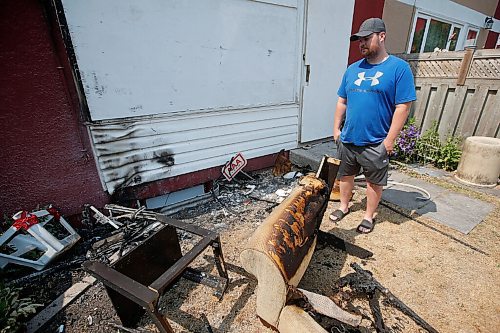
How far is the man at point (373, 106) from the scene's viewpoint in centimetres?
221

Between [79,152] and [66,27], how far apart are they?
1316 millimetres

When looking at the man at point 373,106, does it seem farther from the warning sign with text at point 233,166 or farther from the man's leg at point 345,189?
the warning sign with text at point 233,166

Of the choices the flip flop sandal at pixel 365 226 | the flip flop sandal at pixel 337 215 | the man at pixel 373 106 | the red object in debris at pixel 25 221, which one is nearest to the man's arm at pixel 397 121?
the man at pixel 373 106

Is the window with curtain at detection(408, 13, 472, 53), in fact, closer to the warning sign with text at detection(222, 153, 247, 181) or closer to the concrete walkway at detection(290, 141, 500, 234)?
the concrete walkway at detection(290, 141, 500, 234)

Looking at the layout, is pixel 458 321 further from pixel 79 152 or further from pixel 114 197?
pixel 79 152

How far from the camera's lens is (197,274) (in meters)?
2.21

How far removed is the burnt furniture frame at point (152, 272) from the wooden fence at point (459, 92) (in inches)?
204

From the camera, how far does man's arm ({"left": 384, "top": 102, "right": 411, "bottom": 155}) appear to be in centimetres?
222

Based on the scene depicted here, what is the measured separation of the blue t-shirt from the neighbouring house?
1812mm

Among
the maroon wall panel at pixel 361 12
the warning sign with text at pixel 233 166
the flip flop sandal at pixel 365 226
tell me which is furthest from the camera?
the maroon wall panel at pixel 361 12

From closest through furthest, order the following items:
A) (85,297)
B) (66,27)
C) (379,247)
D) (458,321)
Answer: (458,321)
(85,297)
(66,27)
(379,247)

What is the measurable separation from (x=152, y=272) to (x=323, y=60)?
14.9 ft

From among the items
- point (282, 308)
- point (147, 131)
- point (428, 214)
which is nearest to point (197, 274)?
point (282, 308)

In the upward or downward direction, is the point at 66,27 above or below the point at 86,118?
above
